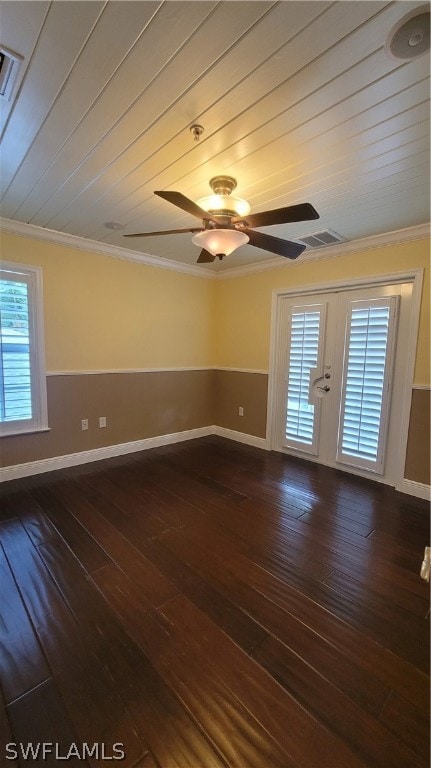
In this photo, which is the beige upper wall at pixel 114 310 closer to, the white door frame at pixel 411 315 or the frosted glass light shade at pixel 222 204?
the white door frame at pixel 411 315

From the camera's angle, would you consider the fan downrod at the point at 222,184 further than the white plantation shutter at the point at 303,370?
No

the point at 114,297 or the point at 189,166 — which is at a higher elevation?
Result: the point at 189,166

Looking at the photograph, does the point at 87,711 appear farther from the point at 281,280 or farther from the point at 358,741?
the point at 281,280

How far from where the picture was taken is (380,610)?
5.36 ft

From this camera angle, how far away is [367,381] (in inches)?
124

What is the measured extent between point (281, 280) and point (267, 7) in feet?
9.49

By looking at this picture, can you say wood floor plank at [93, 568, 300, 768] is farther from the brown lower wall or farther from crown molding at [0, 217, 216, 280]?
crown molding at [0, 217, 216, 280]

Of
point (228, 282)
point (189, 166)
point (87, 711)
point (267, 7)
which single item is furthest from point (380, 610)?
point (228, 282)

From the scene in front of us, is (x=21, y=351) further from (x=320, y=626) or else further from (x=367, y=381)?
(x=367, y=381)

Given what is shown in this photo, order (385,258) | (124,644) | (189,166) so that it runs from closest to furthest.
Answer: (124,644) → (189,166) → (385,258)

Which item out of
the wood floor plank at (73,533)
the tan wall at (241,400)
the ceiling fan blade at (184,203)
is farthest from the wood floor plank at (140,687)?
the tan wall at (241,400)

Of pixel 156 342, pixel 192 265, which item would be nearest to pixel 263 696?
pixel 156 342

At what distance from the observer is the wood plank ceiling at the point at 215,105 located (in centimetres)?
107

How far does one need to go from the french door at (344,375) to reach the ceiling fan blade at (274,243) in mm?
1383
